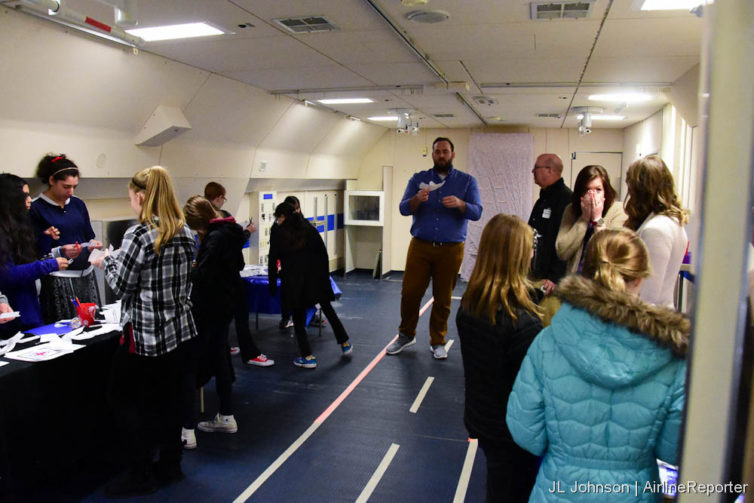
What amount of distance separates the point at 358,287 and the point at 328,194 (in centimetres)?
190

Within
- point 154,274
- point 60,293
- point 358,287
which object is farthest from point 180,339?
point 358,287

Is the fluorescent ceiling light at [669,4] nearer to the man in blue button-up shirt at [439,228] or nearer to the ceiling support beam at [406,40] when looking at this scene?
the ceiling support beam at [406,40]

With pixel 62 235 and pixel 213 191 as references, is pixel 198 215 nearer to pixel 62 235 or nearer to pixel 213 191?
pixel 62 235

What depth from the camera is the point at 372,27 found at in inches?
139

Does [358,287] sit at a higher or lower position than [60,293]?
lower

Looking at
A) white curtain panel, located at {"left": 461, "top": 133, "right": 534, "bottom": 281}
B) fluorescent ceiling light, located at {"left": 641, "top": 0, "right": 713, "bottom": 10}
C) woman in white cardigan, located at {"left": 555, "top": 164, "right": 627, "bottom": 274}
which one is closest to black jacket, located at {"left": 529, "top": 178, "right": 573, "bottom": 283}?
woman in white cardigan, located at {"left": 555, "top": 164, "right": 627, "bottom": 274}

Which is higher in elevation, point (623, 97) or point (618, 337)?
point (623, 97)

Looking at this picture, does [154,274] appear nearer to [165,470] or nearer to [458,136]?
[165,470]

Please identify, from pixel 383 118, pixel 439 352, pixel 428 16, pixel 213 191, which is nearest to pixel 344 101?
pixel 383 118

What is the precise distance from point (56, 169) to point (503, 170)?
25.0ft

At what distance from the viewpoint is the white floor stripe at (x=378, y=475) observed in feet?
9.37

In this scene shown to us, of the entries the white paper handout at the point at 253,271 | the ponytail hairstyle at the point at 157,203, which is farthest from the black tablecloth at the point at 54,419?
the white paper handout at the point at 253,271

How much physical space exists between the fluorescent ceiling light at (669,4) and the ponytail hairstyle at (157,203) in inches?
108

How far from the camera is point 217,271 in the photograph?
11.2 feet
